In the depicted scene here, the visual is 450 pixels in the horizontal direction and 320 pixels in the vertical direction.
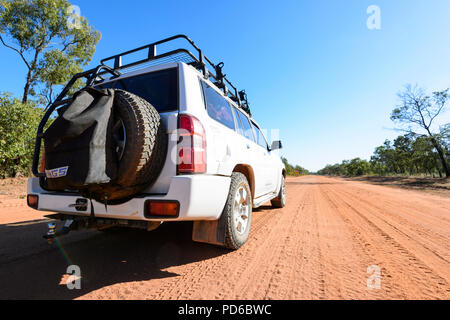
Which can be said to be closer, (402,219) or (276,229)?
(276,229)

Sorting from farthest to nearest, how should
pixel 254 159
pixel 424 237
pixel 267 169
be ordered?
pixel 267 169 → pixel 254 159 → pixel 424 237

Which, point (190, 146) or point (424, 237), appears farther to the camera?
point (424, 237)

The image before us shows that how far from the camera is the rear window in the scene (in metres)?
1.96

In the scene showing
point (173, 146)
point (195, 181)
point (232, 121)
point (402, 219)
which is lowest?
point (402, 219)

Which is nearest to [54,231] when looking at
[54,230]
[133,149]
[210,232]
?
[54,230]

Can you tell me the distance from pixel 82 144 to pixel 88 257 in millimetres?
1495

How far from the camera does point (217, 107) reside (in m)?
2.44

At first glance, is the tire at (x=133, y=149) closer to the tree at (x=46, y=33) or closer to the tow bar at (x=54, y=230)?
the tow bar at (x=54, y=230)

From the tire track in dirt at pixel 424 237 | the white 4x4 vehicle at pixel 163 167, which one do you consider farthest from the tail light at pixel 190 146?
the tire track in dirt at pixel 424 237

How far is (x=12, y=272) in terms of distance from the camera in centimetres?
183

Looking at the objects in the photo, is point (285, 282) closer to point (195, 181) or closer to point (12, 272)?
point (195, 181)

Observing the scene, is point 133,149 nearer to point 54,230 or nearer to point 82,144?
point 82,144
